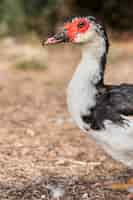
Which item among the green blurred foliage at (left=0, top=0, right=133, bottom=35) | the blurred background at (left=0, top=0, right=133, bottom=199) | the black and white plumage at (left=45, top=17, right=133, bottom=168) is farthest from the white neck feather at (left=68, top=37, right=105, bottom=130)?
the green blurred foliage at (left=0, top=0, right=133, bottom=35)

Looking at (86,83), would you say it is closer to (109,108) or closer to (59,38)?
(109,108)

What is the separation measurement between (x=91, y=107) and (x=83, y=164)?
111cm

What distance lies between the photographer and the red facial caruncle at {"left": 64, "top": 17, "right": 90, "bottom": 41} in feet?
13.7

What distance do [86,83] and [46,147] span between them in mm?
1508

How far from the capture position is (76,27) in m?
4.20

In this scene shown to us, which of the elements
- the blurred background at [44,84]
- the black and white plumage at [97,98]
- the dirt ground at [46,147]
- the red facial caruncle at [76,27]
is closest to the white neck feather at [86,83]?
the black and white plumage at [97,98]

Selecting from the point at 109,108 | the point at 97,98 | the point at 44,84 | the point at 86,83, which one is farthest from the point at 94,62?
the point at 44,84

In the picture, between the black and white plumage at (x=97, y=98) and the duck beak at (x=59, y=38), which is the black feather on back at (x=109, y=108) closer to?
the black and white plumage at (x=97, y=98)

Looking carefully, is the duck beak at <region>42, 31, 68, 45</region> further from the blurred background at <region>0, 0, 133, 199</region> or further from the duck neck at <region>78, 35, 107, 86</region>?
the blurred background at <region>0, 0, 133, 199</region>

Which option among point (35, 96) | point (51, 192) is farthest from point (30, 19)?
point (51, 192)

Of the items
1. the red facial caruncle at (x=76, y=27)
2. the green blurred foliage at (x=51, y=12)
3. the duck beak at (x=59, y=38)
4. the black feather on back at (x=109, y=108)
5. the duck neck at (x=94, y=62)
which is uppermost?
the red facial caruncle at (x=76, y=27)

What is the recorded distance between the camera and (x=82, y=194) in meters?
4.19

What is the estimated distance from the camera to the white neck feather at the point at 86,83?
401 cm

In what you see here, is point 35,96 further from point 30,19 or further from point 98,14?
point 98,14
